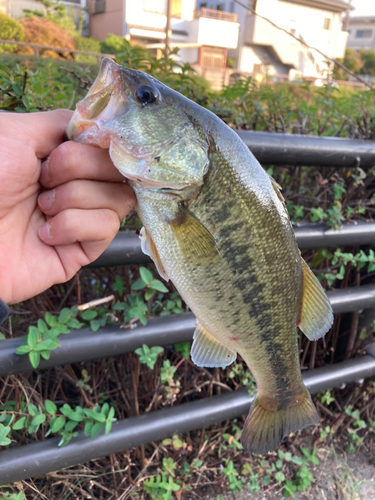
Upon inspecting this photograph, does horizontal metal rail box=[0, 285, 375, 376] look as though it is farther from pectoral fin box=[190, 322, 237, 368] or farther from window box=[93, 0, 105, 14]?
window box=[93, 0, 105, 14]

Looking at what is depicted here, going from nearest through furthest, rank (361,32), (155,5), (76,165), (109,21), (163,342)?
(76,165)
(163,342)
(155,5)
(109,21)
(361,32)

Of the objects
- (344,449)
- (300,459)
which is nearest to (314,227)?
(300,459)

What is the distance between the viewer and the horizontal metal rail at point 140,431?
173 centimetres

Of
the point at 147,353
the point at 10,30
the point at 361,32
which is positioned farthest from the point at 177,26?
the point at 147,353

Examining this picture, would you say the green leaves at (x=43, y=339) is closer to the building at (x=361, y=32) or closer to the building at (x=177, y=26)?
the building at (x=177, y=26)

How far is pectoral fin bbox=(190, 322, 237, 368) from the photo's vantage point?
4.41 feet

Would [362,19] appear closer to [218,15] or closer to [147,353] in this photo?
[218,15]

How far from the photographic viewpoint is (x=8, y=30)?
693 inches

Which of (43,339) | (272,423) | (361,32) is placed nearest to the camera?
(272,423)

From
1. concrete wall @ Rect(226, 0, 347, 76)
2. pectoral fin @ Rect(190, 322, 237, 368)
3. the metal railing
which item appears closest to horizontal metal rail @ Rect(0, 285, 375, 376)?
the metal railing

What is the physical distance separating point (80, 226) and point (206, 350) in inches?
25.4

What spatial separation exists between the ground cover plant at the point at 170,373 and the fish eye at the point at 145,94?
0.73 m

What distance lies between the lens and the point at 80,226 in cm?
109

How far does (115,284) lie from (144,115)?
3.84 ft
